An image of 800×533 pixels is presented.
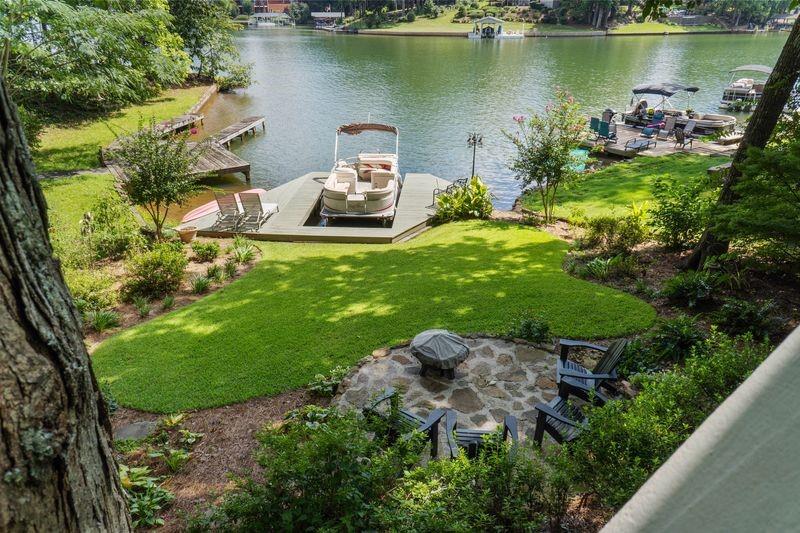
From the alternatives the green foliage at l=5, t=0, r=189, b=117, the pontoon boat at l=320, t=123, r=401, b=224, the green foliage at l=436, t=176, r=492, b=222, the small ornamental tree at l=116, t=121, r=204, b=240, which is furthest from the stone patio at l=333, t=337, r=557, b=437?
the green foliage at l=5, t=0, r=189, b=117

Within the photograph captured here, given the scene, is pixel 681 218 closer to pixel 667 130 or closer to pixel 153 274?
pixel 153 274

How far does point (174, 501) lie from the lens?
4734 mm

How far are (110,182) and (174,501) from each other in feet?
52.4

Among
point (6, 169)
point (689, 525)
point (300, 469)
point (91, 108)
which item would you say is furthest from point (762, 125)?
point (91, 108)

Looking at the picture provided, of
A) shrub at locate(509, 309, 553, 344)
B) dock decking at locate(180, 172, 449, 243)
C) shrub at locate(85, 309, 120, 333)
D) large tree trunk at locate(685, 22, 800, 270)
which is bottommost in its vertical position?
dock decking at locate(180, 172, 449, 243)

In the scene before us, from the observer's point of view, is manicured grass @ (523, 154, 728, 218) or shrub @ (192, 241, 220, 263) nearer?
shrub @ (192, 241, 220, 263)

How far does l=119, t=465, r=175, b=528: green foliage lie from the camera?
14.4ft

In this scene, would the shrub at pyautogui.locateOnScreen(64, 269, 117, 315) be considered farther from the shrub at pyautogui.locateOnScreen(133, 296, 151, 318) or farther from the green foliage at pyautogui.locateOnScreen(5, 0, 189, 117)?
the green foliage at pyautogui.locateOnScreen(5, 0, 189, 117)

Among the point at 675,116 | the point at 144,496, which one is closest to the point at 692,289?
the point at 144,496

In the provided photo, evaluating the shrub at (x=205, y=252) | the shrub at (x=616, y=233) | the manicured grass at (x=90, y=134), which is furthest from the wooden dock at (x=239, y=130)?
the shrub at (x=616, y=233)

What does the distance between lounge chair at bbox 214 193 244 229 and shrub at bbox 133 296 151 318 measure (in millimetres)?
5158

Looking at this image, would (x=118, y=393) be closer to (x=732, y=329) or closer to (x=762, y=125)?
(x=732, y=329)

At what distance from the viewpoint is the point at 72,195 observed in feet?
52.5

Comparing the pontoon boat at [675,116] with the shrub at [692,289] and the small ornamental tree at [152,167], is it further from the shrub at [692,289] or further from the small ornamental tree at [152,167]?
the small ornamental tree at [152,167]
